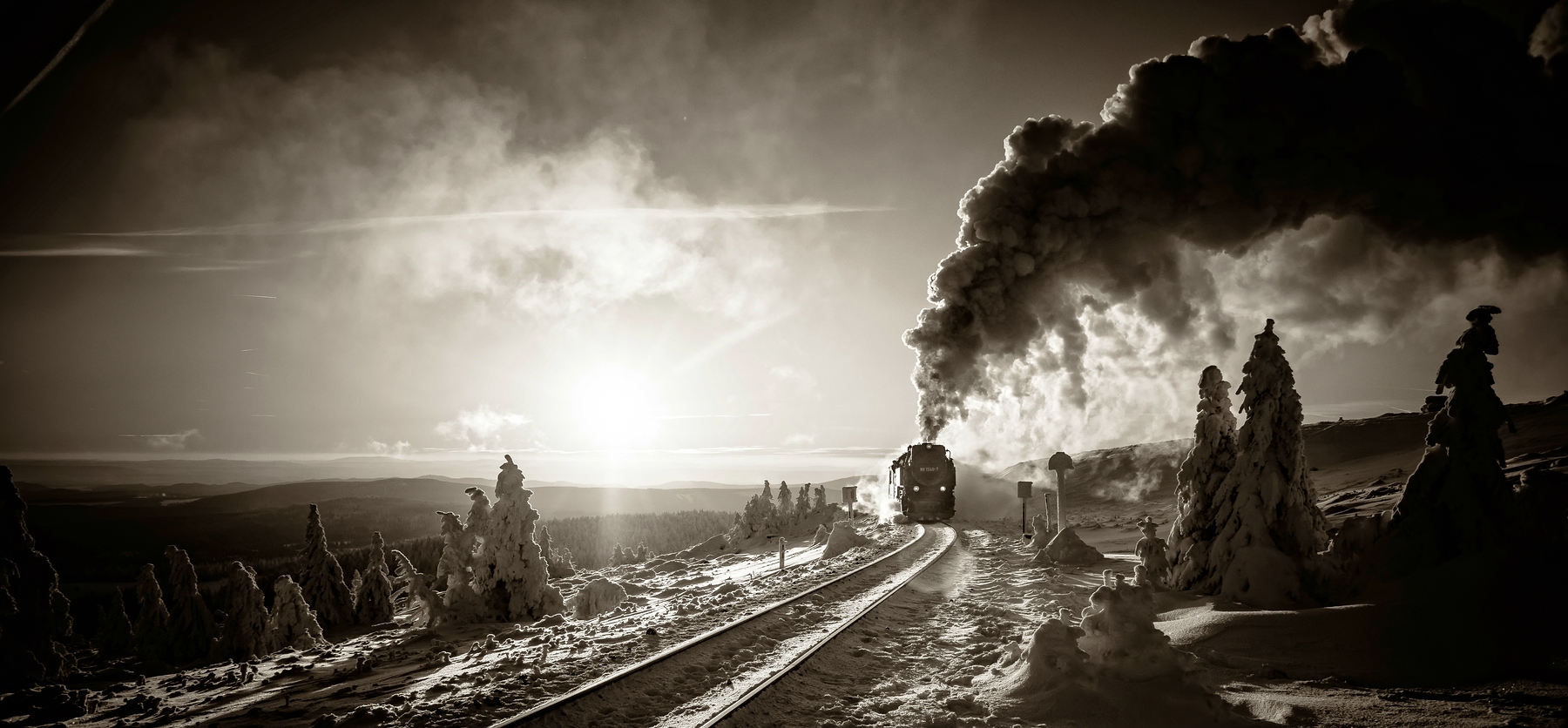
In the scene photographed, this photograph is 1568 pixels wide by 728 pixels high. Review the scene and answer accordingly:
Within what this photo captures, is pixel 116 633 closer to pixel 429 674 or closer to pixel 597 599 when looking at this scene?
pixel 597 599

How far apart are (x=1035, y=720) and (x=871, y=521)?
1444 inches

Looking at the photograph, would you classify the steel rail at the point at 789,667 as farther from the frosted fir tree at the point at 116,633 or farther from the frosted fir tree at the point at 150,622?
the frosted fir tree at the point at 116,633

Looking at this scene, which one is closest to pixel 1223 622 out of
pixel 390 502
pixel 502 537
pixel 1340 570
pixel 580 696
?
pixel 1340 570

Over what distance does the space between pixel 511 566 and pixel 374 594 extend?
21.9 metres

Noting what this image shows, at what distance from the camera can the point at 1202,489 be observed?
13609mm

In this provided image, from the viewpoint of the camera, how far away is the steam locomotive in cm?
3909

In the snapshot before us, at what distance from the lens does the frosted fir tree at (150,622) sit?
30.8 meters

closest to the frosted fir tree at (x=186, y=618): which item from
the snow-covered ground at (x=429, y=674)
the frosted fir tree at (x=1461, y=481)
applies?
the snow-covered ground at (x=429, y=674)

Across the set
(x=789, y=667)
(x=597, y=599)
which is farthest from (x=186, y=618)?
(x=789, y=667)

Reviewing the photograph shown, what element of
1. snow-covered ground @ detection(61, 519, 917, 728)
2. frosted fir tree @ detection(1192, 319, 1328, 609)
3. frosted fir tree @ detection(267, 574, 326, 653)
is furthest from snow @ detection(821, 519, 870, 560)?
frosted fir tree @ detection(267, 574, 326, 653)

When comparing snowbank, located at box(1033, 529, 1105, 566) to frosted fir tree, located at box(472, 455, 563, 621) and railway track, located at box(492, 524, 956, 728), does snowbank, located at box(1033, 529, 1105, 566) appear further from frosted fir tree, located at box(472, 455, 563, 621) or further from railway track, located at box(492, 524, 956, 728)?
frosted fir tree, located at box(472, 455, 563, 621)

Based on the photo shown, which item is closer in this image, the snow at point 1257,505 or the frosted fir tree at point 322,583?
the snow at point 1257,505

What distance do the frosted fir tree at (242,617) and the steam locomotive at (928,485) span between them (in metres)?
34.7

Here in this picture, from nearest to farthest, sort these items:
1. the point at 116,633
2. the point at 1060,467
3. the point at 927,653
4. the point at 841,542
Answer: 1. the point at 927,653
2. the point at 1060,467
3. the point at 841,542
4. the point at 116,633
